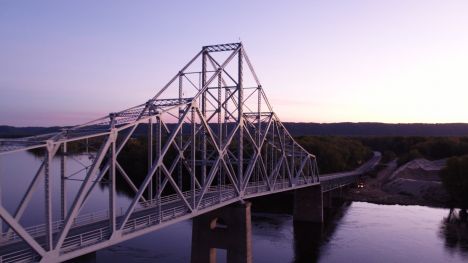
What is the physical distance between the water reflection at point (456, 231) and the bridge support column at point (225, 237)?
19.5 metres

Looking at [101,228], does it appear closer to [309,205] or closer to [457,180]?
[309,205]

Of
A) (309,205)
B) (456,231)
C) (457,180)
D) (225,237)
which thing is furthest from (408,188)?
(225,237)

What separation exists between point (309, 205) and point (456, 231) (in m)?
15.4

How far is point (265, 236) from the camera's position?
45.2 m

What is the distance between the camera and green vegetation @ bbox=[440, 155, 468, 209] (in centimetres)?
6444

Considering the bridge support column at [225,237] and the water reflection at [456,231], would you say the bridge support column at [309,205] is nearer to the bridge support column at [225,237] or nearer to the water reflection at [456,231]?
the water reflection at [456,231]

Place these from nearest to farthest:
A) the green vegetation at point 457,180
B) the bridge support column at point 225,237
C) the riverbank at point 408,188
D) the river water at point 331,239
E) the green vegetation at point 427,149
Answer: the bridge support column at point 225,237
the river water at point 331,239
the green vegetation at point 457,180
the riverbank at point 408,188
the green vegetation at point 427,149

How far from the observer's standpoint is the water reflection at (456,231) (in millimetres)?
42250

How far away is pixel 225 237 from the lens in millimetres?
32969

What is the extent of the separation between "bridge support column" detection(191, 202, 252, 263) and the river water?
362 cm

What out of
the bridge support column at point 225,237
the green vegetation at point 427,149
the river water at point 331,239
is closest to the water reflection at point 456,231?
the river water at point 331,239

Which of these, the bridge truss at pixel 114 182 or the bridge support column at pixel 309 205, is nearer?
the bridge truss at pixel 114 182

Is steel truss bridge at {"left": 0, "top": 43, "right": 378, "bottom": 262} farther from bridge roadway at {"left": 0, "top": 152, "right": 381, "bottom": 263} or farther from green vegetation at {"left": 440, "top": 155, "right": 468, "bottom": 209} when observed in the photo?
green vegetation at {"left": 440, "top": 155, "right": 468, "bottom": 209}

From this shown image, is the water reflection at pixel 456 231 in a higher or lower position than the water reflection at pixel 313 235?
higher
